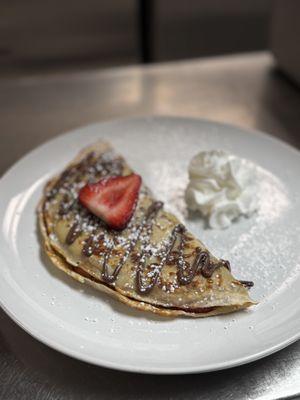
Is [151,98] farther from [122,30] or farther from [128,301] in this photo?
[128,301]

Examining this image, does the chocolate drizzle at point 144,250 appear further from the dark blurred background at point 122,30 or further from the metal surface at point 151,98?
the dark blurred background at point 122,30

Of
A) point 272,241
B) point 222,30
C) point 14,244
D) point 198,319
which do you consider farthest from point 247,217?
point 222,30

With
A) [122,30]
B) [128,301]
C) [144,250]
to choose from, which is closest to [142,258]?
[144,250]

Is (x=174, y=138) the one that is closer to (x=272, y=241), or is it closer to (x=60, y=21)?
(x=272, y=241)

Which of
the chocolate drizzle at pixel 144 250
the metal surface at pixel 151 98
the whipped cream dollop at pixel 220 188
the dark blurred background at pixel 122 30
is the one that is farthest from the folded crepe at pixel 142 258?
the dark blurred background at pixel 122 30

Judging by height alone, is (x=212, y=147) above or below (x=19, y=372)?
above

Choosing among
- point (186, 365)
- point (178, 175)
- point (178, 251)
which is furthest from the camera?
point (178, 175)

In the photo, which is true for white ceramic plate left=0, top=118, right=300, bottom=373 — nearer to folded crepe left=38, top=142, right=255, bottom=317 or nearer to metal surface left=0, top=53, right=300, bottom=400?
folded crepe left=38, top=142, right=255, bottom=317

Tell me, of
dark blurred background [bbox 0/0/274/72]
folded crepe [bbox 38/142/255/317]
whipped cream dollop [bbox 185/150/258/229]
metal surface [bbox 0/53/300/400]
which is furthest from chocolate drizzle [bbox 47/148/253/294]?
dark blurred background [bbox 0/0/274/72]
